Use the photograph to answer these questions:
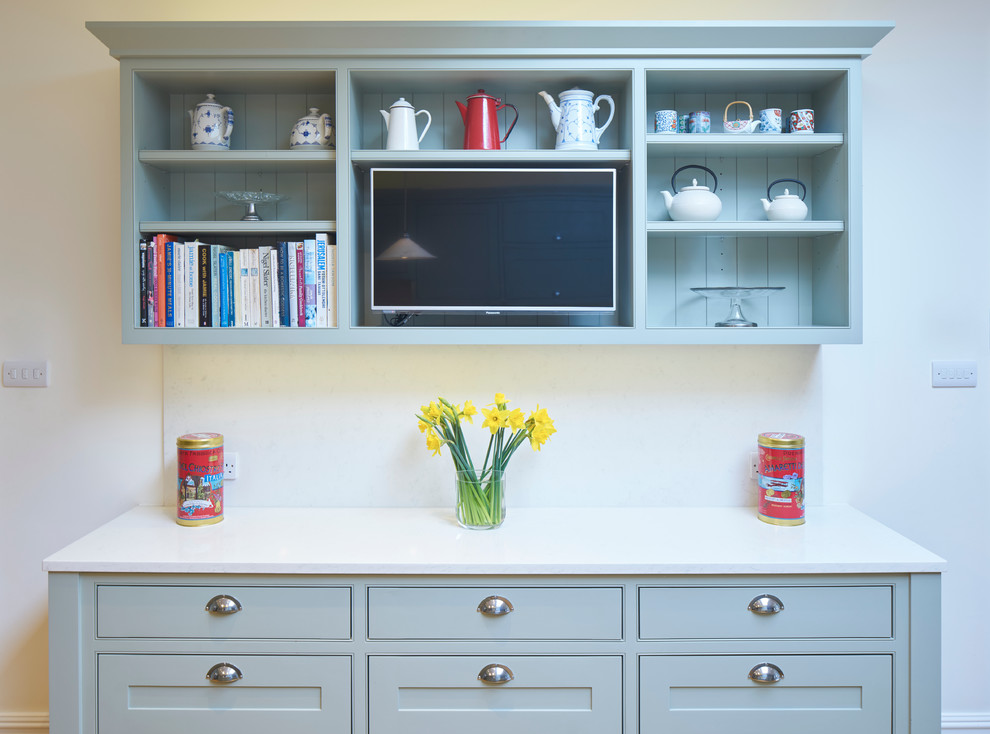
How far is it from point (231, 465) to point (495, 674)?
109 cm

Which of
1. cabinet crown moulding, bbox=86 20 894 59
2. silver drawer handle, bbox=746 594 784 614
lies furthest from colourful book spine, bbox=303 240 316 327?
silver drawer handle, bbox=746 594 784 614

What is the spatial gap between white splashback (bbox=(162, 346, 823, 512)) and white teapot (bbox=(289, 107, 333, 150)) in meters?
0.63

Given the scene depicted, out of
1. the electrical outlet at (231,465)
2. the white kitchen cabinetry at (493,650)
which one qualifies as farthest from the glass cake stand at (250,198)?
the white kitchen cabinetry at (493,650)

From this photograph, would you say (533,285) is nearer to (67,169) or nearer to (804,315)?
(804,315)

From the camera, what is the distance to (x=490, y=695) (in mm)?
1604

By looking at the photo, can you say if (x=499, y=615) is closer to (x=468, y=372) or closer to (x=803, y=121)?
(x=468, y=372)

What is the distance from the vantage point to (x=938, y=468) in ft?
6.98

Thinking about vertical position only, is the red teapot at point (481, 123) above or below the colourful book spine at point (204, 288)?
above

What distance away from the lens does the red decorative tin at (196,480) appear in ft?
6.11

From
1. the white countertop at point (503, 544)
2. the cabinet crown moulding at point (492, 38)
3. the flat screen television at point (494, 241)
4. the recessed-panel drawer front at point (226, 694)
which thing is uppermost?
the cabinet crown moulding at point (492, 38)

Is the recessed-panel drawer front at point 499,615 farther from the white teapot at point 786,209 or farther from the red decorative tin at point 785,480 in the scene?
the white teapot at point 786,209

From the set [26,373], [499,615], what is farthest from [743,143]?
[26,373]

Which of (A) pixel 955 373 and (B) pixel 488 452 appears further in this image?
(A) pixel 955 373

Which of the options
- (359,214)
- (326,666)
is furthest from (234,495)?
(359,214)
